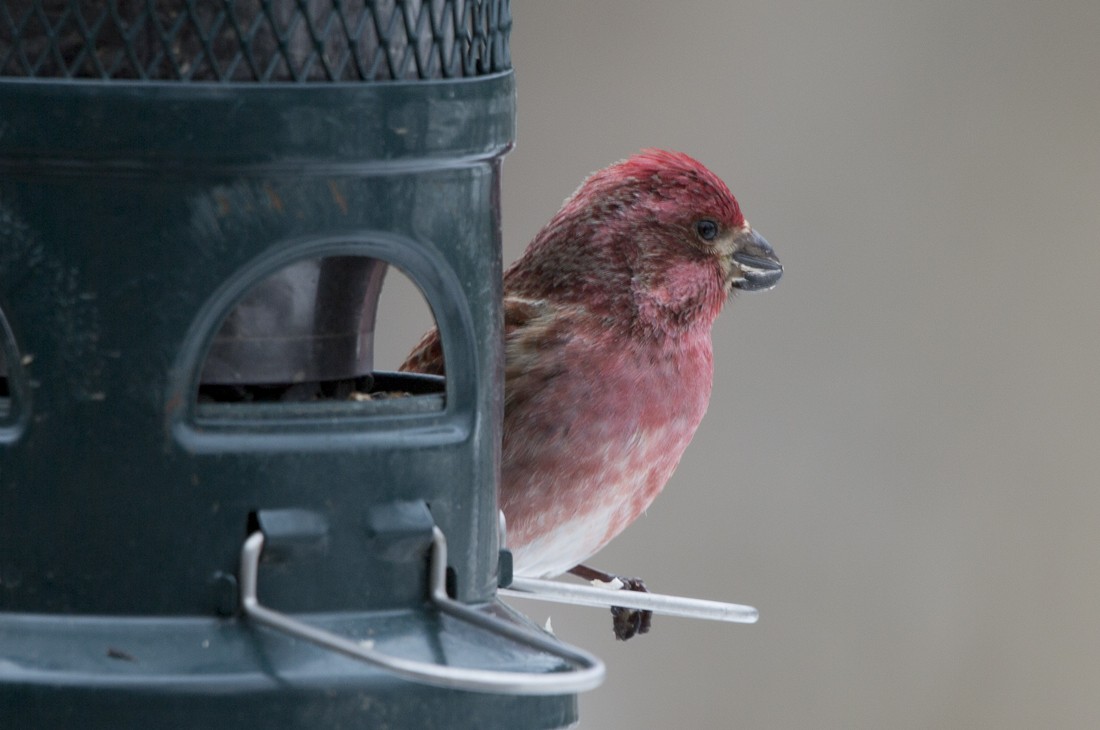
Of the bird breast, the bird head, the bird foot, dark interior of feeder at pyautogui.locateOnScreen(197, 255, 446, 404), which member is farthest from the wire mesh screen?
the bird foot

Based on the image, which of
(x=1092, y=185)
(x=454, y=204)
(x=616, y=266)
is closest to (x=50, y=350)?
(x=454, y=204)

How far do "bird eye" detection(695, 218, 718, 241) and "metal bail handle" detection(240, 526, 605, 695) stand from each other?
74.7 inches

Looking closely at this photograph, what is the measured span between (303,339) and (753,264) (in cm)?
189

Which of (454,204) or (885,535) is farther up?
(454,204)

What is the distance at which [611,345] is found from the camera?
4.52 m

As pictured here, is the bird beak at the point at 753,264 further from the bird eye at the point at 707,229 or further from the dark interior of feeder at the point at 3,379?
the dark interior of feeder at the point at 3,379

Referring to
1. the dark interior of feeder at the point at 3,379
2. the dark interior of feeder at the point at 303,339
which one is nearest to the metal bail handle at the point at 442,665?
the dark interior of feeder at the point at 303,339

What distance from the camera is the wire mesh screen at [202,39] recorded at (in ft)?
8.80

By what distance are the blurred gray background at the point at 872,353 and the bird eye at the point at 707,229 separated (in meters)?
3.00

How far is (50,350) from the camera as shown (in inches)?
106

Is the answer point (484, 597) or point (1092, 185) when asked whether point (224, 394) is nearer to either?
point (484, 597)

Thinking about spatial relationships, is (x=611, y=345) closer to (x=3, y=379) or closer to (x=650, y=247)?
(x=650, y=247)

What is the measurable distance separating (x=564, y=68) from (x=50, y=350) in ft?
18.0

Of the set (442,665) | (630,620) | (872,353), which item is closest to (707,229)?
(630,620)
